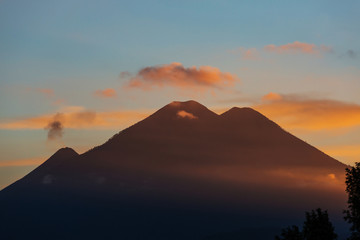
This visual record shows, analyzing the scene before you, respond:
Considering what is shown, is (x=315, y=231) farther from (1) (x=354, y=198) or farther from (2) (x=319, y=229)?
(1) (x=354, y=198)

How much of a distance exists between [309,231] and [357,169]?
16.5ft

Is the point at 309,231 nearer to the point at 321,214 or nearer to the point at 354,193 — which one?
the point at 321,214

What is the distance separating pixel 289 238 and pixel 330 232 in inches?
102

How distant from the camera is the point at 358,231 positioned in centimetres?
3906

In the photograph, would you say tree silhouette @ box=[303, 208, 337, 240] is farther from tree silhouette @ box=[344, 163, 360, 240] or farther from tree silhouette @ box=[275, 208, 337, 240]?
tree silhouette @ box=[344, 163, 360, 240]

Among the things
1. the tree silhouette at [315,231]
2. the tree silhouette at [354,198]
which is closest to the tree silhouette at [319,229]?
the tree silhouette at [315,231]

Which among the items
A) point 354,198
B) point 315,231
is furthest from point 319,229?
point 354,198

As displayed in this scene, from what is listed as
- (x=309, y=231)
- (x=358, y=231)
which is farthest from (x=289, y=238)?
(x=358, y=231)

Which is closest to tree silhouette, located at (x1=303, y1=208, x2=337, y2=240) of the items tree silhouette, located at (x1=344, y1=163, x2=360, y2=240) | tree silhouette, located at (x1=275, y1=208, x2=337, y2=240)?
tree silhouette, located at (x1=275, y1=208, x2=337, y2=240)

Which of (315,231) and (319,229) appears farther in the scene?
(315,231)

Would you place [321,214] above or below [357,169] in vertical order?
below

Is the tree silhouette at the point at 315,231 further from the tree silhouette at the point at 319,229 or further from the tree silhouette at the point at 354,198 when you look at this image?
the tree silhouette at the point at 354,198

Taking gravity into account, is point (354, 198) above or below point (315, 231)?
above

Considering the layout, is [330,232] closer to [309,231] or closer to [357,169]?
[309,231]
